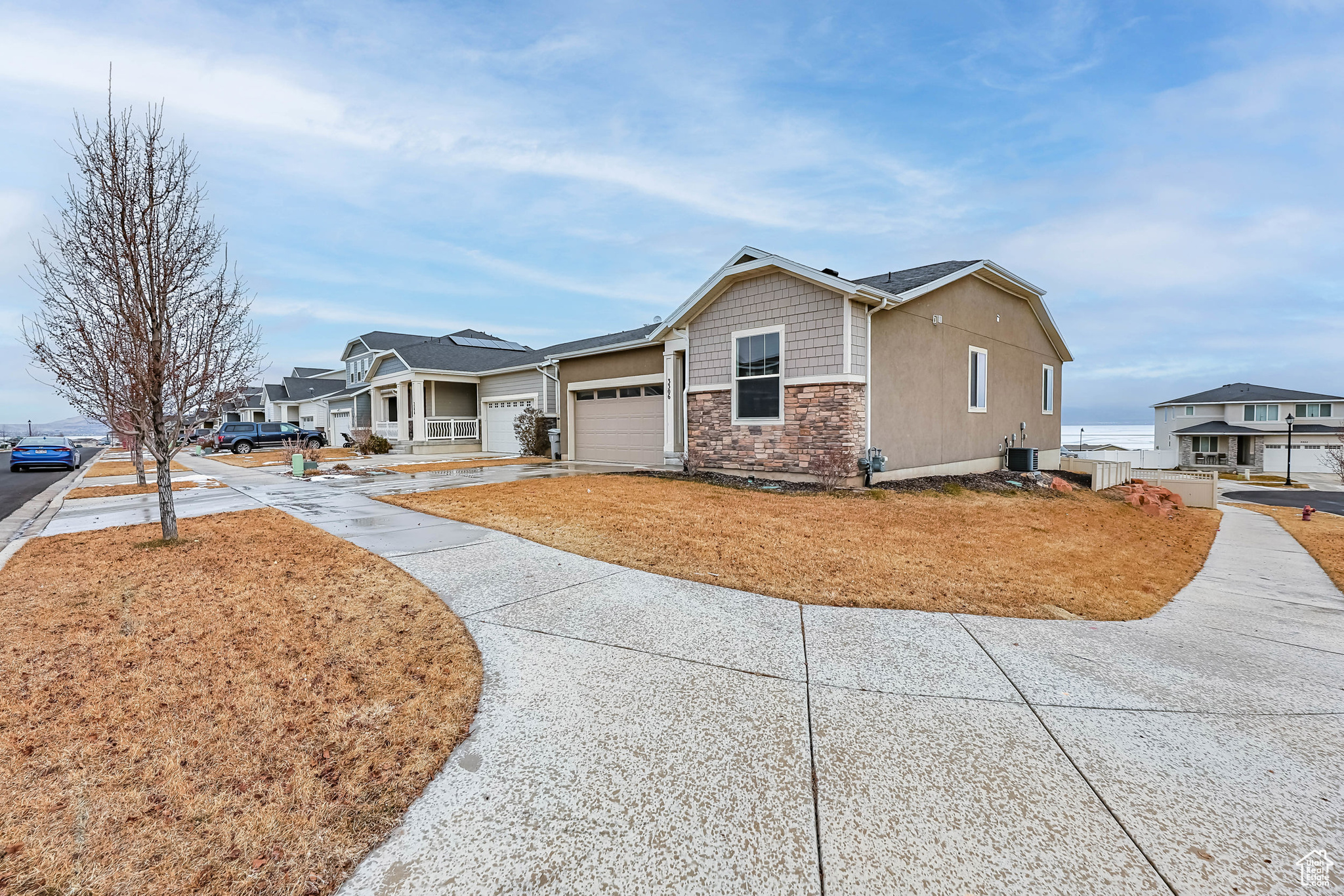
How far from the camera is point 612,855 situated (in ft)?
6.29

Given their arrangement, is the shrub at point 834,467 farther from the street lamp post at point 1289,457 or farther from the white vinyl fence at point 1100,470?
the street lamp post at point 1289,457

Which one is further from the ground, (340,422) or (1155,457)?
(340,422)

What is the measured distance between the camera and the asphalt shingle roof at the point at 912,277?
39.1ft

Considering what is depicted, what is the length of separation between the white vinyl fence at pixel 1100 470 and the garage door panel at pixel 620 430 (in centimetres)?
1181

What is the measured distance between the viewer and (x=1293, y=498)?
2122cm

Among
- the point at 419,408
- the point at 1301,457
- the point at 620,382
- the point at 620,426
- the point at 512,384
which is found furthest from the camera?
the point at 1301,457

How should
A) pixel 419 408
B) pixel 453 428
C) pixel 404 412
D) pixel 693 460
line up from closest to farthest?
1. pixel 693 460
2. pixel 419 408
3. pixel 404 412
4. pixel 453 428

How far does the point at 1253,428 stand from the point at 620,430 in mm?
48477

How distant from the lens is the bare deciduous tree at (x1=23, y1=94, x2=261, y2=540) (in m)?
6.18

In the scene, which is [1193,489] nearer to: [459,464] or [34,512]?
[459,464]

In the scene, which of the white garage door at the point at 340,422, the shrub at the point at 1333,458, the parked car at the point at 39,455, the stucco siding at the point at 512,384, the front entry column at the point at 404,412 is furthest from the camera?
the white garage door at the point at 340,422

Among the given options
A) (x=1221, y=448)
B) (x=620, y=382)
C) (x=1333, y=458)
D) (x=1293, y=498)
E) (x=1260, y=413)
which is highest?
(x=620, y=382)

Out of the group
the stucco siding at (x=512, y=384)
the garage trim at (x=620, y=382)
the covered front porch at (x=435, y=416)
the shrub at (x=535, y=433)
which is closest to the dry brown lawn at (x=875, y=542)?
the garage trim at (x=620, y=382)

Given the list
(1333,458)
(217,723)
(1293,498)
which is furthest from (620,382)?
(1333,458)
